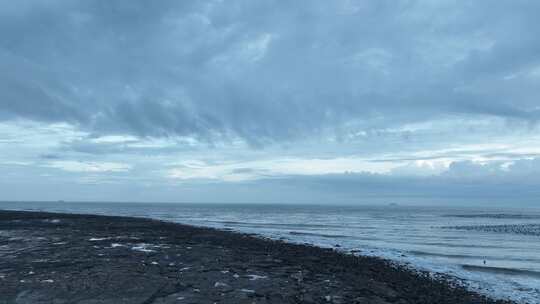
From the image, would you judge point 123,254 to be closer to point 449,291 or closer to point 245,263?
point 245,263

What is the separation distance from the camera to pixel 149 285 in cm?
1727

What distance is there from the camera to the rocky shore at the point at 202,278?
15.8 meters

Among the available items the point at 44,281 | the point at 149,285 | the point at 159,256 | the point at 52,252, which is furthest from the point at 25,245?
the point at 149,285

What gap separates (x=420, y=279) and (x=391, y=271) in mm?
2112

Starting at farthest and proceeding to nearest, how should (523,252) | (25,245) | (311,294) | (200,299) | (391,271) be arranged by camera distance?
(523,252) < (25,245) < (391,271) < (311,294) < (200,299)

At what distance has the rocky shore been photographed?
1577 centimetres

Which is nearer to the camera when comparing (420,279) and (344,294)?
(344,294)

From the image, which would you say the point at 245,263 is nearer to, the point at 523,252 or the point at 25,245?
the point at 25,245

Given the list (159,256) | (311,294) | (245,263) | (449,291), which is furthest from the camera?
(159,256)

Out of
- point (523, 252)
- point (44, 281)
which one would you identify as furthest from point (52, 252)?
point (523, 252)

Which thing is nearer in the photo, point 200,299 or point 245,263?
point 200,299

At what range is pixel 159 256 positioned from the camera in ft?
84.6

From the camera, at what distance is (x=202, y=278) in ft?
63.0

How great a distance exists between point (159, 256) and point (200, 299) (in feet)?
37.0
